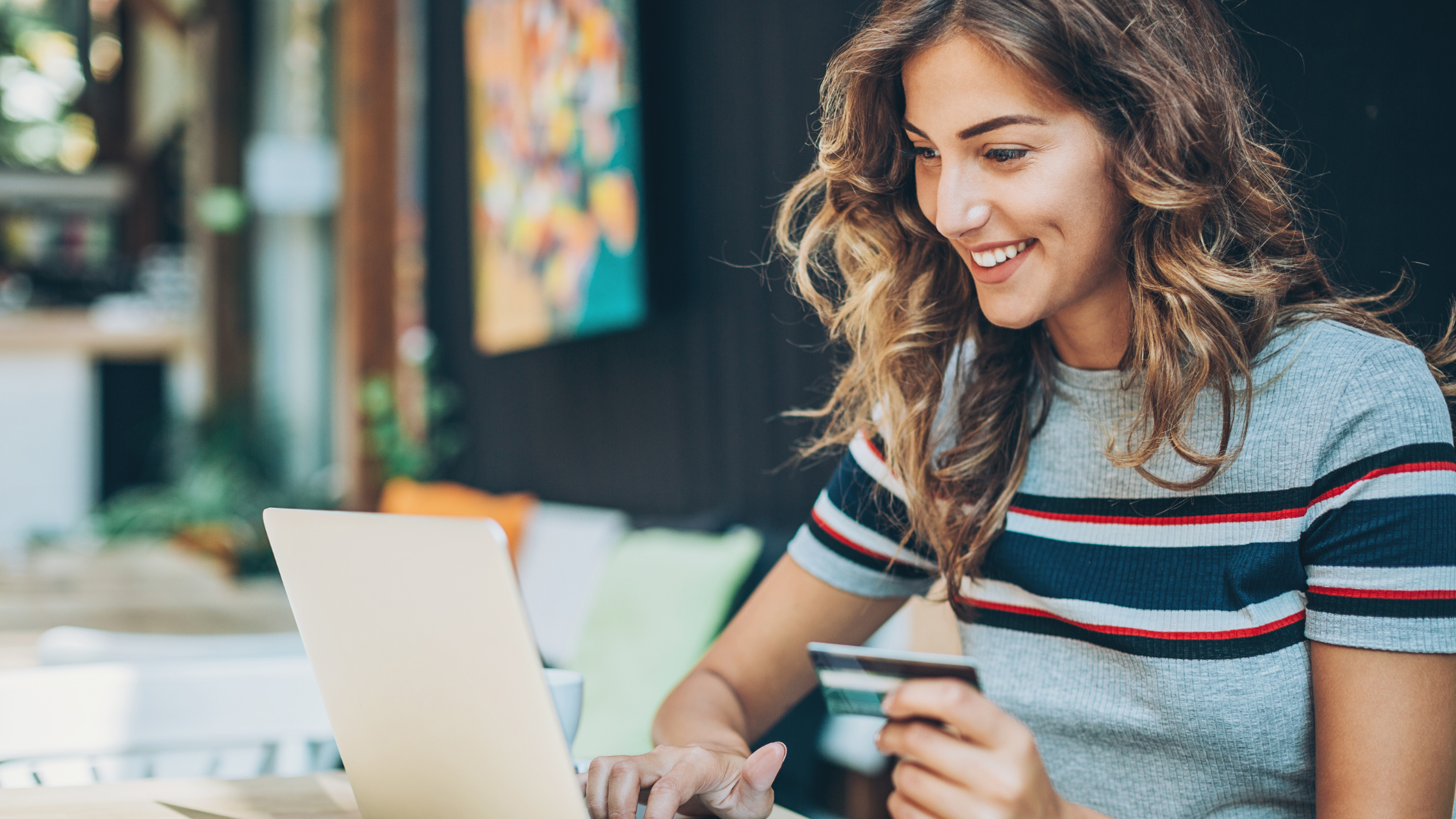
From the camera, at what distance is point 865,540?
1155mm

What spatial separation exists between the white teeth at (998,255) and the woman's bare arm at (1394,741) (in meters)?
0.39

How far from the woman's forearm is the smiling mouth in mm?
460

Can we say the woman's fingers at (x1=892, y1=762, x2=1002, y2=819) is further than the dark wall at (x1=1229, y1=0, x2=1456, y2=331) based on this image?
No

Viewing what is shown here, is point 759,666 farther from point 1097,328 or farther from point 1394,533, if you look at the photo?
point 1394,533

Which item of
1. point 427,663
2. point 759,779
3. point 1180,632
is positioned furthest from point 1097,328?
point 427,663

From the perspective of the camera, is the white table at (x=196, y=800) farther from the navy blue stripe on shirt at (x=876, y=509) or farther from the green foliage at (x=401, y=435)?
the green foliage at (x=401, y=435)

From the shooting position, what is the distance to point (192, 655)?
131 cm

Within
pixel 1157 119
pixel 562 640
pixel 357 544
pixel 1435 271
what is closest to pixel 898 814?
pixel 357 544

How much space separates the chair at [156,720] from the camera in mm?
1088

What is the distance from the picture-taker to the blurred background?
1322 mm

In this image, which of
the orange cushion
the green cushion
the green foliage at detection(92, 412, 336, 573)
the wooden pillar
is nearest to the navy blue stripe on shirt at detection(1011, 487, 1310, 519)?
the green cushion

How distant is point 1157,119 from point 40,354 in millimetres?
9880

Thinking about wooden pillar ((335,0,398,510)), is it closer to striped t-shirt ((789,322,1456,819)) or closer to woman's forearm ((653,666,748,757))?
woman's forearm ((653,666,748,757))

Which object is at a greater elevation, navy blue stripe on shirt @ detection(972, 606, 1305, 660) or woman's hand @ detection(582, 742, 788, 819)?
navy blue stripe on shirt @ detection(972, 606, 1305, 660)
